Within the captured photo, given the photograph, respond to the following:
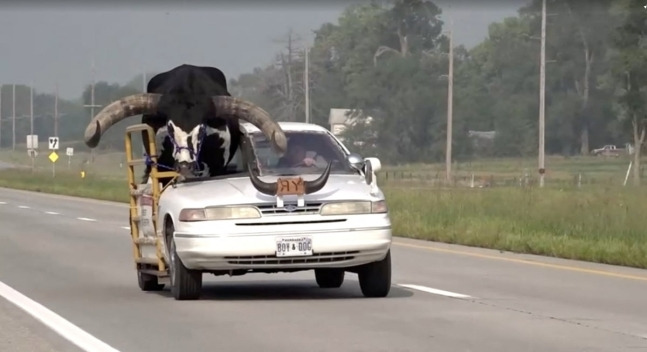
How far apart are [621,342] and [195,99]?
5640 mm

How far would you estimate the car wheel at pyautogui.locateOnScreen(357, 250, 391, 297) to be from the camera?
15.6 m

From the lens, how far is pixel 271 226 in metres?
14.8

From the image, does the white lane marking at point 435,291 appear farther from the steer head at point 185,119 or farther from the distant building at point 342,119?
the distant building at point 342,119

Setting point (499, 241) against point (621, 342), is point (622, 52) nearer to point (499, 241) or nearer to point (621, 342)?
point (499, 241)

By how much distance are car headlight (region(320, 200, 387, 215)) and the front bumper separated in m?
0.18

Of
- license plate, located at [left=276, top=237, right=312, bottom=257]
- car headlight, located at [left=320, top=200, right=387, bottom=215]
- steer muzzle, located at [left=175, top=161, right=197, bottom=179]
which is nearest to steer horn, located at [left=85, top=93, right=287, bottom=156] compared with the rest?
steer muzzle, located at [left=175, top=161, right=197, bottom=179]

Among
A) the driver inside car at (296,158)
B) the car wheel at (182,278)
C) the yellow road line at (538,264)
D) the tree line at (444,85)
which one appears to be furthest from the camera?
the tree line at (444,85)

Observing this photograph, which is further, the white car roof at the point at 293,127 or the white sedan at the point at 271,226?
the white car roof at the point at 293,127

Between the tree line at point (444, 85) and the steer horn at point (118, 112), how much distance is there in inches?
2785

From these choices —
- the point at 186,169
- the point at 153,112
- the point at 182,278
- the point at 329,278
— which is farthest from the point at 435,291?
the point at 153,112

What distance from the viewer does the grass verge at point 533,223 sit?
2306 centimetres

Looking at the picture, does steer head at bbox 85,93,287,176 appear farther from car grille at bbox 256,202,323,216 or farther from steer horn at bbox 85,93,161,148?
car grille at bbox 256,202,323,216

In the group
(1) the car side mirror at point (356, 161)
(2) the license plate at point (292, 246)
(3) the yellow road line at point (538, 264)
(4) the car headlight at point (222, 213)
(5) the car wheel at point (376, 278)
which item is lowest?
(3) the yellow road line at point (538, 264)

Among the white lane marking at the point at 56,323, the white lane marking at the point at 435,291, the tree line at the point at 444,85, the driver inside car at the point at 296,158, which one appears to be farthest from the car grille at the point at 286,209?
the tree line at the point at 444,85
